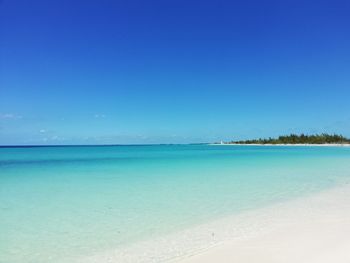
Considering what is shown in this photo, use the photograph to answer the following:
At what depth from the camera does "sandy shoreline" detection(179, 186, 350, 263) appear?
3.88m

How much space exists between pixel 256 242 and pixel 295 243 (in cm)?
51

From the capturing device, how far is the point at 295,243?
443 centimetres

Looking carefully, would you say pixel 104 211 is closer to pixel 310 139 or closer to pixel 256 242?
pixel 256 242

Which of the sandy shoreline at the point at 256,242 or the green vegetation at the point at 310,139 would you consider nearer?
the sandy shoreline at the point at 256,242

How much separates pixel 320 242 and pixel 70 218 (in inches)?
177

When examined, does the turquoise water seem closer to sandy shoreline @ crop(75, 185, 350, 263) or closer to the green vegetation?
sandy shoreline @ crop(75, 185, 350, 263)

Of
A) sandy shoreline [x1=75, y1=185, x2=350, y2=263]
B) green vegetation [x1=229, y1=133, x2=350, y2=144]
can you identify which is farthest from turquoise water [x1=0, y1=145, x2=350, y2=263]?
green vegetation [x1=229, y1=133, x2=350, y2=144]

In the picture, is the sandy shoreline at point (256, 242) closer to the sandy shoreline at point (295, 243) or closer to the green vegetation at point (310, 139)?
the sandy shoreline at point (295, 243)

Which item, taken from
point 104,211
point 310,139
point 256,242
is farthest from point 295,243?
point 310,139

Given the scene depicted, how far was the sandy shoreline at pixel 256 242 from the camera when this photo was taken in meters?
3.99

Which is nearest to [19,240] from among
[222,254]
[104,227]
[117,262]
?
[104,227]

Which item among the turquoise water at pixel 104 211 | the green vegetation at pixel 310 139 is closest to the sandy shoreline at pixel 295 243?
the turquoise water at pixel 104 211

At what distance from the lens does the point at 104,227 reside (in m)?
5.83

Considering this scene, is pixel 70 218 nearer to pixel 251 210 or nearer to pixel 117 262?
pixel 117 262
